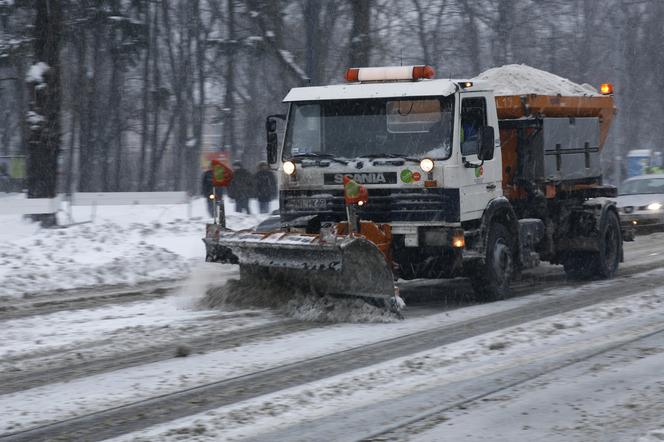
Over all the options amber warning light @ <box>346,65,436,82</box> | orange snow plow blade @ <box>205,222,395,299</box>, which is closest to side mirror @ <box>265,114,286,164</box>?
amber warning light @ <box>346,65,436,82</box>

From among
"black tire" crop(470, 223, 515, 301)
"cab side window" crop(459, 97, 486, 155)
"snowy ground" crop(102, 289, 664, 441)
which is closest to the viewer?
"snowy ground" crop(102, 289, 664, 441)

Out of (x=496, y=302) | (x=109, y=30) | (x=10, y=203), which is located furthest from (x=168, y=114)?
(x=496, y=302)

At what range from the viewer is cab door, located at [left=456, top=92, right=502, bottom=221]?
11.2 m

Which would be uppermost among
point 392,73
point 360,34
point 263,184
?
point 360,34

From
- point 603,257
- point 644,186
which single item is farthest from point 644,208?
point 603,257

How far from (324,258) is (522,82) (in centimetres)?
476

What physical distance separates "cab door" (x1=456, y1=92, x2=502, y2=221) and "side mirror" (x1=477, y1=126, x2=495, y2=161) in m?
0.05

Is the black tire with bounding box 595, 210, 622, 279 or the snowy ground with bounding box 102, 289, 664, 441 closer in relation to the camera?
the snowy ground with bounding box 102, 289, 664, 441

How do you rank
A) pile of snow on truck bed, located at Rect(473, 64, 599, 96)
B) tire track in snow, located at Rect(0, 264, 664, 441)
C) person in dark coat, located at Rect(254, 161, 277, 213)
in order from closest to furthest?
tire track in snow, located at Rect(0, 264, 664, 441), pile of snow on truck bed, located at Rect(473, 64, 599, 96), person in dark coat, located at Rect(254, 161, 277, 213)

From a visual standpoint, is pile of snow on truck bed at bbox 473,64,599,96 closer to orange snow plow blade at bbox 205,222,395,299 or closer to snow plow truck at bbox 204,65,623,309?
snow plow truck at bbox 204,65,623,309

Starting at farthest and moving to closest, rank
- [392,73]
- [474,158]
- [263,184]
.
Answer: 1. [263,184]
2. [392,73]
3. [474,158]

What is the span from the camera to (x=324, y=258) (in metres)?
10.2

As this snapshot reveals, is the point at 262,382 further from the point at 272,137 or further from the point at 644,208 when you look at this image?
the point at 644,208

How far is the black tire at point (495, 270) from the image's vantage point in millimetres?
11859
